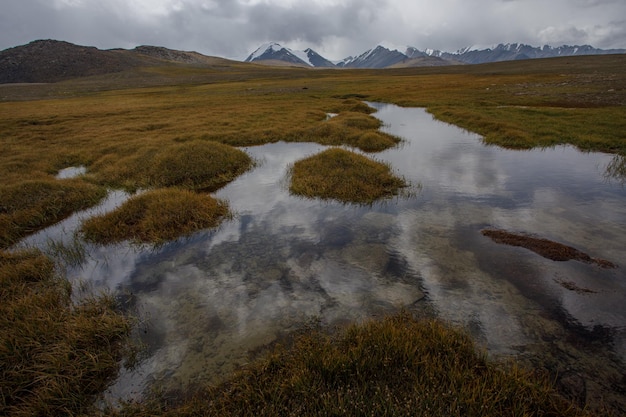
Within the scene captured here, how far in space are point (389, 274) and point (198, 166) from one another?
1388cm

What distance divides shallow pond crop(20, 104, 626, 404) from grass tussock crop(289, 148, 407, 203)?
2.75 ft

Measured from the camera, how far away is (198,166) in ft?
59.4

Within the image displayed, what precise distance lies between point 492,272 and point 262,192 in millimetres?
10744

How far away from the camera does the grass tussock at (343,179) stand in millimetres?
14391

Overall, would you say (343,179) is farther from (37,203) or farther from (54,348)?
(37,203)

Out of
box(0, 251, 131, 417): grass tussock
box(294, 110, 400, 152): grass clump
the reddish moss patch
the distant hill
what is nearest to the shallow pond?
the reddish moss patch

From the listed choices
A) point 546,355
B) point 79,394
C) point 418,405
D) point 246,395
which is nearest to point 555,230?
point 546,355

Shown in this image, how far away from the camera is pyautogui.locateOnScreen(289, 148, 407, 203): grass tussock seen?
14.4m

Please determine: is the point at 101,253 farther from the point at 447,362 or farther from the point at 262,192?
the point at 447,362

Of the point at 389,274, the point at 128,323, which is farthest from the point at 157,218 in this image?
the point at 389,274

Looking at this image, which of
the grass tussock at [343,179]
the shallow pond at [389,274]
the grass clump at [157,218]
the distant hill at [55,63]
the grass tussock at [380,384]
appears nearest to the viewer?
the grass tussock at [380,384]

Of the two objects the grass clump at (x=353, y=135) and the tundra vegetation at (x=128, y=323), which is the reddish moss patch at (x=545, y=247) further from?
the grass clump at (x=353, y=135)

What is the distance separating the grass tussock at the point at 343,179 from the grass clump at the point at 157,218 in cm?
446

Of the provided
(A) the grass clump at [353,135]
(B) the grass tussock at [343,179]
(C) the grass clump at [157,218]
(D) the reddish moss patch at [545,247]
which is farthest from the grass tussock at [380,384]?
(A) the grass clump at [353,135]
